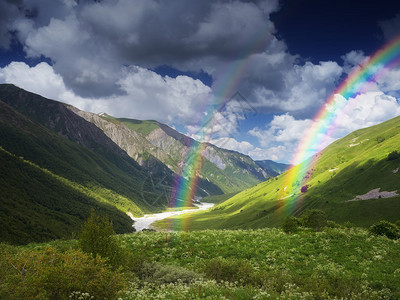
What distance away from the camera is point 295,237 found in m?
31.3

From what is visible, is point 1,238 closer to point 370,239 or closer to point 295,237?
point 295,237

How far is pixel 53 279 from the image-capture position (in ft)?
40.0

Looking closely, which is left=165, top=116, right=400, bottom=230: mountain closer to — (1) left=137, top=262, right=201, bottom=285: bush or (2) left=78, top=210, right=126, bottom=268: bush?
(1) left=137, top=262, right=201, bottom=285: bush

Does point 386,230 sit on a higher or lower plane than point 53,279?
lower

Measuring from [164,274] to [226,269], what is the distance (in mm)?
4963

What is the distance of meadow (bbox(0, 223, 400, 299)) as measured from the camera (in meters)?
12.8

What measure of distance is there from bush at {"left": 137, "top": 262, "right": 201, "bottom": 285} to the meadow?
7 centimetres

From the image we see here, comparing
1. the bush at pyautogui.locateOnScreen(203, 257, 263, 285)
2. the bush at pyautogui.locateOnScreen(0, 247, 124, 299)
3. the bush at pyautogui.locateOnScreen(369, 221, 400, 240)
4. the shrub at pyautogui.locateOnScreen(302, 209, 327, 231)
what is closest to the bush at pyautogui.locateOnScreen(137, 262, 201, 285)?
the bush at pyautogui.locateOnScreen(203, 257, 263, 285)

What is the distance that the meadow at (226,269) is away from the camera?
12.8 m

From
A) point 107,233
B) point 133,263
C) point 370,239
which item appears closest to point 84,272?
point 107,233

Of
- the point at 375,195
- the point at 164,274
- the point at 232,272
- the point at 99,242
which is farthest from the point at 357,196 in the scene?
the point at 99,242

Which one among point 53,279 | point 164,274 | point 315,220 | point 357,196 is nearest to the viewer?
point 53,279

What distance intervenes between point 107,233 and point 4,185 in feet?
757

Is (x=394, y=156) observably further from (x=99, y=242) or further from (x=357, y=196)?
(x=99, y=242)
